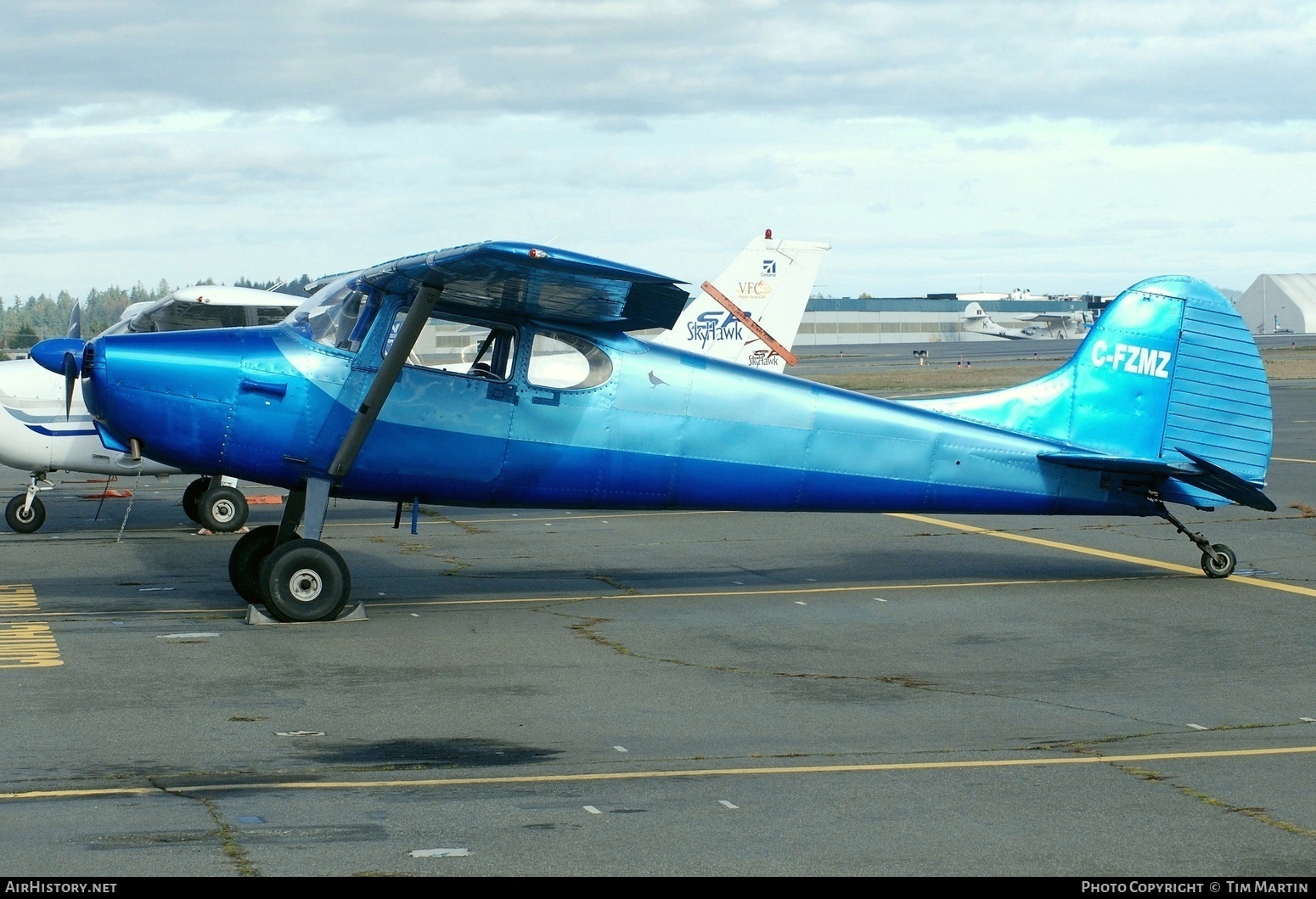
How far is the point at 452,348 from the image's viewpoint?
11617mm

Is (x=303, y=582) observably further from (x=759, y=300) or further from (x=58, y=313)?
(x=58, y=313)

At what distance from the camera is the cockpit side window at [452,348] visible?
11102mm

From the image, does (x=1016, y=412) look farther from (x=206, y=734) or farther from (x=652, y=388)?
(x=206, y=734)

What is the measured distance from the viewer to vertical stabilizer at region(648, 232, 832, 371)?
22.1 meters

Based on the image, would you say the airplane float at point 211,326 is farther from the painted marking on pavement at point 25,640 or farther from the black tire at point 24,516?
the painted marking on pavement at point 25,640

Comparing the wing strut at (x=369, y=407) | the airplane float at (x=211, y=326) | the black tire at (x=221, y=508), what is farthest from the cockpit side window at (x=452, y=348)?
the black tire at (x=221, y=508)

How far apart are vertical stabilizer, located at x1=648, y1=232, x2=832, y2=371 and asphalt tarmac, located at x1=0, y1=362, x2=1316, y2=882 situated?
795cm

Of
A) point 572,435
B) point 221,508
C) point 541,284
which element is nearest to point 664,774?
point 541,284

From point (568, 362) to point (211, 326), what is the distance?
789cm

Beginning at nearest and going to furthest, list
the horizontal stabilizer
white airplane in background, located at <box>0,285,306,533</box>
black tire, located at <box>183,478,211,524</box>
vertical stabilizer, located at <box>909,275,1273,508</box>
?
the horizontal stabilizer, vertical stabilizer, located at <box>909,275,1273,508</box>, white airplane in background, located at <box>0,285,306,533</box>, black tire, located at <box>183,478,211,524</box>

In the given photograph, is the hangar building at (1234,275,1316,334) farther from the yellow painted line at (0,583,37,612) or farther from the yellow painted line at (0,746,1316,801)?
the yellow painted line at (0,746,1316,801)

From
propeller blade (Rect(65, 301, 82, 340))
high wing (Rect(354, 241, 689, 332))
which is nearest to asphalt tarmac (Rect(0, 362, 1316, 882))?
high wing (Rect(354, 241, 689, 332))

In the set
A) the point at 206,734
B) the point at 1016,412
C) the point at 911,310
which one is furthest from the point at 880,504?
the point at 911,310

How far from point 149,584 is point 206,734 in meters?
5.63
